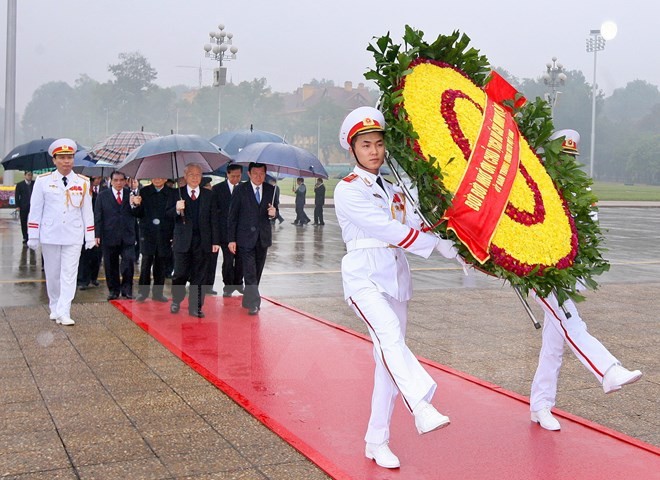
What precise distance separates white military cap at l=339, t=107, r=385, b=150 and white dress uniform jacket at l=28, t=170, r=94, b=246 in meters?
4.89

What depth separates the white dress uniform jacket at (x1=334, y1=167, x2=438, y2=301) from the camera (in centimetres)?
435

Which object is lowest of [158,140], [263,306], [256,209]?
[263,306]

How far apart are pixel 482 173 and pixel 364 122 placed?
2.20ft

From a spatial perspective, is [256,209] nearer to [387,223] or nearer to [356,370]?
[356,370]

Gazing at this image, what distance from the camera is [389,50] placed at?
4301 millimetres

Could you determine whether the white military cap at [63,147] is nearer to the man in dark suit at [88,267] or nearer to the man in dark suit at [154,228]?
the man in dark suit at [154,228]

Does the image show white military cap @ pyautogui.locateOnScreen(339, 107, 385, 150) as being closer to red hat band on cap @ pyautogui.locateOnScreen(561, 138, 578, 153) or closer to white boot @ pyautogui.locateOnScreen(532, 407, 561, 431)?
red hat band on cap @ pyautogui.locateOnScreen(561, 138, 578, 153)

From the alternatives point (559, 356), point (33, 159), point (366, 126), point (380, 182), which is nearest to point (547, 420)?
point (559, 356)

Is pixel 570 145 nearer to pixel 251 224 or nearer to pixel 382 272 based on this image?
pixel 382 272

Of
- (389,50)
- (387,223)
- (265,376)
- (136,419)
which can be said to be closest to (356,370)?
(265,376)

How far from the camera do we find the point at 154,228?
10086mm

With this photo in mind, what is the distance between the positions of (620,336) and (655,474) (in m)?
4.09

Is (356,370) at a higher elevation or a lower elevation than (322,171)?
lower

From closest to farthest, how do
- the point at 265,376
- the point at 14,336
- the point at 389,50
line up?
the point at 389,50
the point at 265,376
the point at 14,336
